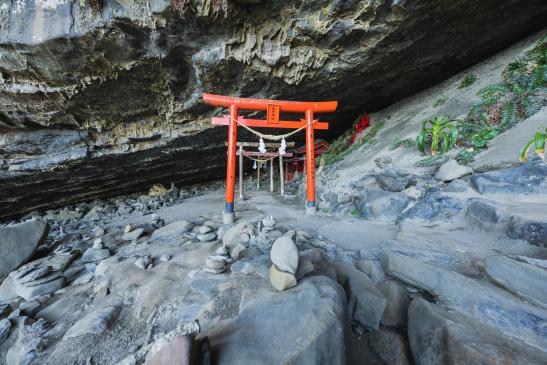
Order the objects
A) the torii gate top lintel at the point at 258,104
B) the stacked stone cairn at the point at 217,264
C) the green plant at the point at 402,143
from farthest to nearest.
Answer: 1. the green plant at the point at 402,143
2. the torii gate top lintel at the point at 258,104
3. the stacked stone cairn at the point at 217,264

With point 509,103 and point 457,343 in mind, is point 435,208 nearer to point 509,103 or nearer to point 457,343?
point 457,343

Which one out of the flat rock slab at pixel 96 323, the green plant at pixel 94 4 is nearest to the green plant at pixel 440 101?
the flat rock slab at pixel 96 323

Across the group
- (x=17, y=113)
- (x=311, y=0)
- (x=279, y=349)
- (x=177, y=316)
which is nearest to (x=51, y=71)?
(x=17, y=113)

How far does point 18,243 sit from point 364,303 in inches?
215

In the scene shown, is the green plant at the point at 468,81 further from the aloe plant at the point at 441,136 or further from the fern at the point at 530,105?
the aloe plant at the point at 441,136

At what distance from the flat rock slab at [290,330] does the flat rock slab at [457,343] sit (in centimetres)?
53

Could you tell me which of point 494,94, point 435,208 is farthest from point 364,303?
point 494,94

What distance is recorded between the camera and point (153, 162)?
9.36 meters

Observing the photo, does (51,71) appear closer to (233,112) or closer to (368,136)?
(233,112)

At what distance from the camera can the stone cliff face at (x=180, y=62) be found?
14.4 ft

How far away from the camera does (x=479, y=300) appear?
4.76ft

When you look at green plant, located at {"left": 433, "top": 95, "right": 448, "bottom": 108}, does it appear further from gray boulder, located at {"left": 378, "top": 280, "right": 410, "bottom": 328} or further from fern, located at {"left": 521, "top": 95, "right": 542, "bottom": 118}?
gray boulder, located at {"left": 378, "top": 280, "right": 410, "bottom": 328}

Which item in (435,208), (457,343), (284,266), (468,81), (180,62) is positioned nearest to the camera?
(457,343)

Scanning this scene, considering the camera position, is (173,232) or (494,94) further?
(494,94)
